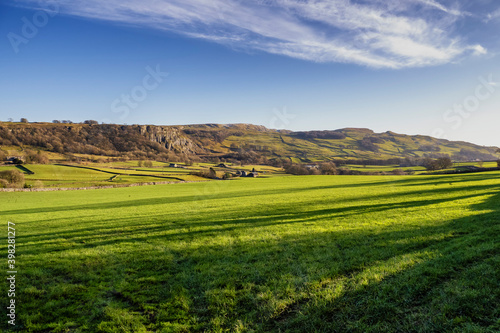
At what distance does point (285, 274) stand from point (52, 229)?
1863 cm

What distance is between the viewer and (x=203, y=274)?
8.59m

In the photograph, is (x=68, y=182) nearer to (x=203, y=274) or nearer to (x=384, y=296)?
(x=203, y=274)

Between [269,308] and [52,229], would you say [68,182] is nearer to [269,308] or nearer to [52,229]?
[52,229]

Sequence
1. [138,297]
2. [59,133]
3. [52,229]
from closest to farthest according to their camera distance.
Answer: [138,297] < [52,229] < [59,133]

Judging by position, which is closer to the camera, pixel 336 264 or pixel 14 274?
pixel 336 264

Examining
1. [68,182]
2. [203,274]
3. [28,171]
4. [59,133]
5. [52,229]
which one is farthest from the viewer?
[59,133]

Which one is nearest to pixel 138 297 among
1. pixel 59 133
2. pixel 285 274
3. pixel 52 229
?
pixel 285 274

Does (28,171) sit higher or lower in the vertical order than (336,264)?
lower

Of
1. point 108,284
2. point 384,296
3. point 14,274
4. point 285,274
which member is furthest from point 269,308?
point 14,274

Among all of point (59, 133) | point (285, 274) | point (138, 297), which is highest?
point (59, 133)

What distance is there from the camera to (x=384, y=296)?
5988 millimetres

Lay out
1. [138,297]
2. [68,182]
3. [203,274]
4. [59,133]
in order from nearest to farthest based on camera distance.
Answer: [138,297], [203,274], [68,182], [59,133]

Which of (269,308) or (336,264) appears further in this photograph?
(336,264)

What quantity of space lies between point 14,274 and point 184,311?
8.08 metres
